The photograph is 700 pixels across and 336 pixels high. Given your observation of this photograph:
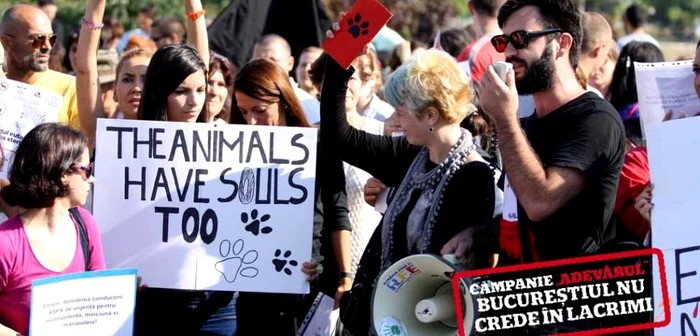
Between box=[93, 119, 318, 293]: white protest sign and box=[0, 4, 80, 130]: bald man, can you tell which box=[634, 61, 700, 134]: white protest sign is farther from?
box=[0, 4, 80, 130]: bald man

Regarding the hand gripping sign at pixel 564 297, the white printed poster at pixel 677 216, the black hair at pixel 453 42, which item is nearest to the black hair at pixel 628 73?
the hand gripping sign at pixel 564 297

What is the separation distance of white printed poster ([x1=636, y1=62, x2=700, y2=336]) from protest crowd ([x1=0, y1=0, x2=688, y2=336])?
0.20 m

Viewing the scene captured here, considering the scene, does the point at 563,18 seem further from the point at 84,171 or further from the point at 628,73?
the point at 628,73

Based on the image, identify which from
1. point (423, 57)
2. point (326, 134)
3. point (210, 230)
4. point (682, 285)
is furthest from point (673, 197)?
point (210, 230)

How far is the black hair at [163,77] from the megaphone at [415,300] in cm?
143

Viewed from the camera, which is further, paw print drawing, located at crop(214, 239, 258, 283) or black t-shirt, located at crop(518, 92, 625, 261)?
paw print drawing, located at crop(214, 239, 258, 283)

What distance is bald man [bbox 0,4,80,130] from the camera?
6.01 meters

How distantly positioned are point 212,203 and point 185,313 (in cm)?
51

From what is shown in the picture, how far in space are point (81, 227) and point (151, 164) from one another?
632 mm

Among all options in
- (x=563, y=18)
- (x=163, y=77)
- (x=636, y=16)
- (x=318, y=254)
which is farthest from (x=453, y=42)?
(x=563, y=18)

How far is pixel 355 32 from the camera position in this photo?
191 inches

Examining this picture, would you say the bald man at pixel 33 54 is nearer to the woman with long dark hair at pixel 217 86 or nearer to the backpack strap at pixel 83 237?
the woman with long dark hair at pixel 217 86

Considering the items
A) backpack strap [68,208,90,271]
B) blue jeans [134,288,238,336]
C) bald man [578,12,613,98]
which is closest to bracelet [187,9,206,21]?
blue jeans [134,288,238,336]

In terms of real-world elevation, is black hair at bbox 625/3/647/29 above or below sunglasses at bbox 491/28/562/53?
above
